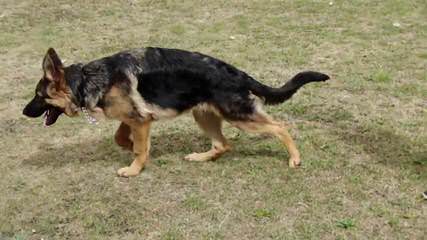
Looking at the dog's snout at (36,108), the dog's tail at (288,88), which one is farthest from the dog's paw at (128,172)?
the dog's tail at (288,88)

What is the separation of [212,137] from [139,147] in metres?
0.67

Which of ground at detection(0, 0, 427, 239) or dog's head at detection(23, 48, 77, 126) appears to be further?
dog's head at detection(23, 48, 77, 126)

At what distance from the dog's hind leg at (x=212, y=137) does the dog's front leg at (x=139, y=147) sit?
0.45 m

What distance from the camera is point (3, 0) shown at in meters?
A: 10.6

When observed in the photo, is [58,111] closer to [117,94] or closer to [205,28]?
[117,94]

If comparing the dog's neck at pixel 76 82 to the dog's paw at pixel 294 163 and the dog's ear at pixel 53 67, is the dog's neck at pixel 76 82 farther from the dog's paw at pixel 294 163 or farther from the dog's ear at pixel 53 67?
the dog's paw at pixel 294 163

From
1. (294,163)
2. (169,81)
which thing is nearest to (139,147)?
(169,81)

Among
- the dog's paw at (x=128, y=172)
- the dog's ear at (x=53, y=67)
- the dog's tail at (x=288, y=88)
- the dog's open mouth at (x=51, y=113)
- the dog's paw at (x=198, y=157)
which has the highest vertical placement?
the dog's ear at (x=53, y=67)

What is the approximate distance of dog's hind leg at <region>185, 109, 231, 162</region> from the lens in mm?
5391

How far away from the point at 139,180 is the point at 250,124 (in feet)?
3.32

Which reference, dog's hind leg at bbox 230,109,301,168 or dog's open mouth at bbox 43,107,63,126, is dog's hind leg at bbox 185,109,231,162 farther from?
dog's open mouth at bbox 43,107,63,126

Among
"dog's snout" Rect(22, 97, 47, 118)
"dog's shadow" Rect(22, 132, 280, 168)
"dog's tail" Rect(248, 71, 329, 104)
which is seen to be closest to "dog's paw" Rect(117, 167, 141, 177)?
"dog's shadow" Rect(22, 132, 280, 168)

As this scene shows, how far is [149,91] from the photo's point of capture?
4965 mm

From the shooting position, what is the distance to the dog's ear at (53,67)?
4.75 meters
